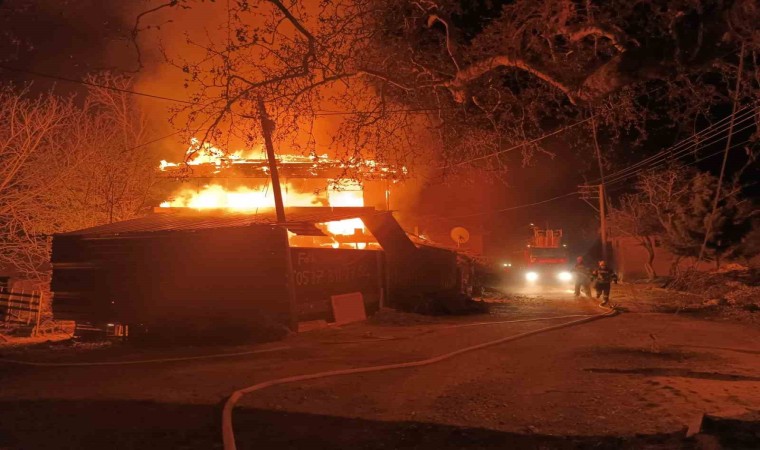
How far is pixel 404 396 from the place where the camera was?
7.31m

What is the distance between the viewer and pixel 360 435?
229 inches

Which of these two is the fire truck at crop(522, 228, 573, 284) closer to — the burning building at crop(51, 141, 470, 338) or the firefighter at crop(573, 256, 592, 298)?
the firefighter at crop(573, 256, 592, 298)

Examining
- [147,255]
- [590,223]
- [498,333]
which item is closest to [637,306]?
[498,333]

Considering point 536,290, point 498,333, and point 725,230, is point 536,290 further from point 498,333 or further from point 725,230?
point 498,333

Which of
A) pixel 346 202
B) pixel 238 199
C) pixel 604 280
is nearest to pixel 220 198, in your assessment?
pixel 238 199

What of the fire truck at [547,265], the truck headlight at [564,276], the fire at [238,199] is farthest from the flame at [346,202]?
the truck headlight at [564,276]

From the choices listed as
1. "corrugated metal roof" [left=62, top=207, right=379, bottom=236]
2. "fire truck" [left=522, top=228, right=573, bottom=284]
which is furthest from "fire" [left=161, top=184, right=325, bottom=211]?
"fire truck" [left=522, top=228, right=573, bottom=284]

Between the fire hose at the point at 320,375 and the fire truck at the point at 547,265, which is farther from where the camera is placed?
the fire truck at the point at 547,265

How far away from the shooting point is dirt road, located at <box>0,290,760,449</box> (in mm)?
5742

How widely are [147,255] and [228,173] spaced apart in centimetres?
725

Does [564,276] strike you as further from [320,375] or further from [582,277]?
[320,375]

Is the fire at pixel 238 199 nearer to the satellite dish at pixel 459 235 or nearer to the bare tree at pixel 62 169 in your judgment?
the bare tree at pixel 62 169

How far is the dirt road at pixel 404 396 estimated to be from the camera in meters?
5.74

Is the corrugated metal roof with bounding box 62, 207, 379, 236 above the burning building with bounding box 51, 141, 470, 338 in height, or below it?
above
